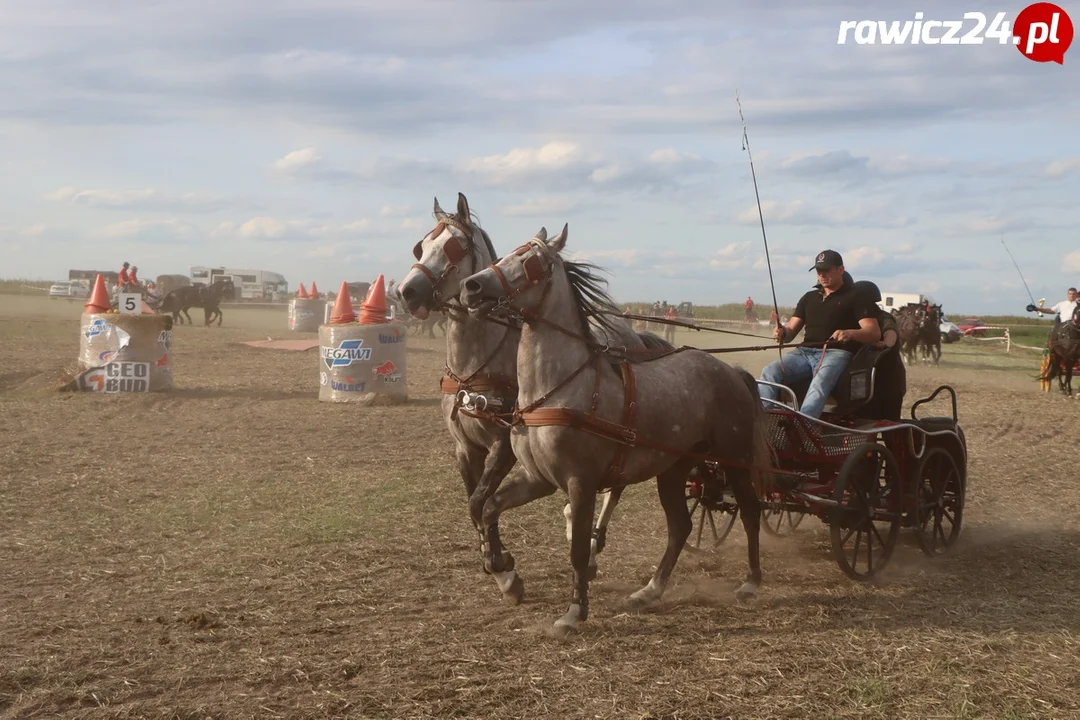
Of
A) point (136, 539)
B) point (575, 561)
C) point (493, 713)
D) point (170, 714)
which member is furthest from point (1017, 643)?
point (136, 539)

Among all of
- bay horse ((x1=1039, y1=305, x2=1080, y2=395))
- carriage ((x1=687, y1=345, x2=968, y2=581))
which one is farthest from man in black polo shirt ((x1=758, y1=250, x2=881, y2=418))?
bay horse ((x1=1039, y1=305, x2=1080, y2=395))

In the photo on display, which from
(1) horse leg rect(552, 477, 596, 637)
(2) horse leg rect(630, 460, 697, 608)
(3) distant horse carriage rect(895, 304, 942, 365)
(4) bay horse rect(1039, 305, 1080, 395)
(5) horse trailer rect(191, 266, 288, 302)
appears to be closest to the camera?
(1) horse leg rect(552, 477, 596, 637)

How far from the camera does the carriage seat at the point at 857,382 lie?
282 inches

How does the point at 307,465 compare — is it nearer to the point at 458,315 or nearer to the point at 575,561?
the point at 458,315

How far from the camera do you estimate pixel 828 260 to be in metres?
7.21

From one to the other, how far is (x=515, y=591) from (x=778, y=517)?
3537mm

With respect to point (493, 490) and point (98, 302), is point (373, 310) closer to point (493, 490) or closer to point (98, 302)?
point (98, 302)

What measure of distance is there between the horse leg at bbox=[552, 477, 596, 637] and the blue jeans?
1.90 metres

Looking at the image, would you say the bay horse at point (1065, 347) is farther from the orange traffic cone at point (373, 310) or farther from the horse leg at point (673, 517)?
the horse leg at point (673, 517)

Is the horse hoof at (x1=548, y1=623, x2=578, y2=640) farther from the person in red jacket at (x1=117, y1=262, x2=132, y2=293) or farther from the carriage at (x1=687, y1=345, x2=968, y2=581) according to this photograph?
the person in red jacket at (x1=117, y1=262, x2=132, y2=293)

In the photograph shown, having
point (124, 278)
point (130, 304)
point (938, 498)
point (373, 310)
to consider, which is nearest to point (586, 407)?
point (938, 498)

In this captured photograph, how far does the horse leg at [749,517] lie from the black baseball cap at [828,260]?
1.82 m

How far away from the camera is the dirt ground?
14.7ft

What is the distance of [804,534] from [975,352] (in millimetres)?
34049
